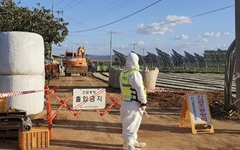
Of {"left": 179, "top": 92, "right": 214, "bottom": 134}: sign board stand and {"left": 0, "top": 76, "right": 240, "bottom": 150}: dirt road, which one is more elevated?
{"left": 179, "top": 92, "right": 214, "bottom": 134}: sign board stand

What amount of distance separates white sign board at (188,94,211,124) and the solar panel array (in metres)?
39.5

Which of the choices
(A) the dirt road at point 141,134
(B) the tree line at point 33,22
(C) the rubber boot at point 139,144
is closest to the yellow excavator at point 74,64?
(B) the tree line at point 33,22

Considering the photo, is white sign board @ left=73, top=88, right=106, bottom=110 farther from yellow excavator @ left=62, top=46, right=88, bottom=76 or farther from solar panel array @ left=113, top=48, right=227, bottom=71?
solar panel array @ left=113, top=48, right=227, bottom=71

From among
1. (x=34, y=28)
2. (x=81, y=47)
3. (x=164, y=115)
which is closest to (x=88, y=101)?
(x=164, y=115)

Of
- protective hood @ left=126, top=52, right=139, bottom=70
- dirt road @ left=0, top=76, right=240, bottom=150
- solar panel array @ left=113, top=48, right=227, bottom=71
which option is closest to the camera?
protective hood @ left=126, top=52, right=139, bottom=70

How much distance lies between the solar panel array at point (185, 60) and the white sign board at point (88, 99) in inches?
1581

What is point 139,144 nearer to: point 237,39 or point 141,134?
point 141,134

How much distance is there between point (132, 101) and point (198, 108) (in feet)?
10.1

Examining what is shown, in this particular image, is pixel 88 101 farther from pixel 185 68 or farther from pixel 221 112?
pixel 185 68

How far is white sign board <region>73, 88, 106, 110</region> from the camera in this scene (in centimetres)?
870

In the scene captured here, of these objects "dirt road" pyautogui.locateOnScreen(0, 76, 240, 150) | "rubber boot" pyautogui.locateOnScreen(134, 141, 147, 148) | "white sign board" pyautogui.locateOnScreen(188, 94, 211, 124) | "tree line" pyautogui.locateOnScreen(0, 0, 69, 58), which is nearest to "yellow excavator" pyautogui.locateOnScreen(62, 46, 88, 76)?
"tree line" pyautogui.locateOnScreen(0, 0, 69, 58)

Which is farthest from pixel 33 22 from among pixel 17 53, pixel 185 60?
pixel 185 60

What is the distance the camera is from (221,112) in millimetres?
11242

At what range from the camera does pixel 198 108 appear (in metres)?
9.01
